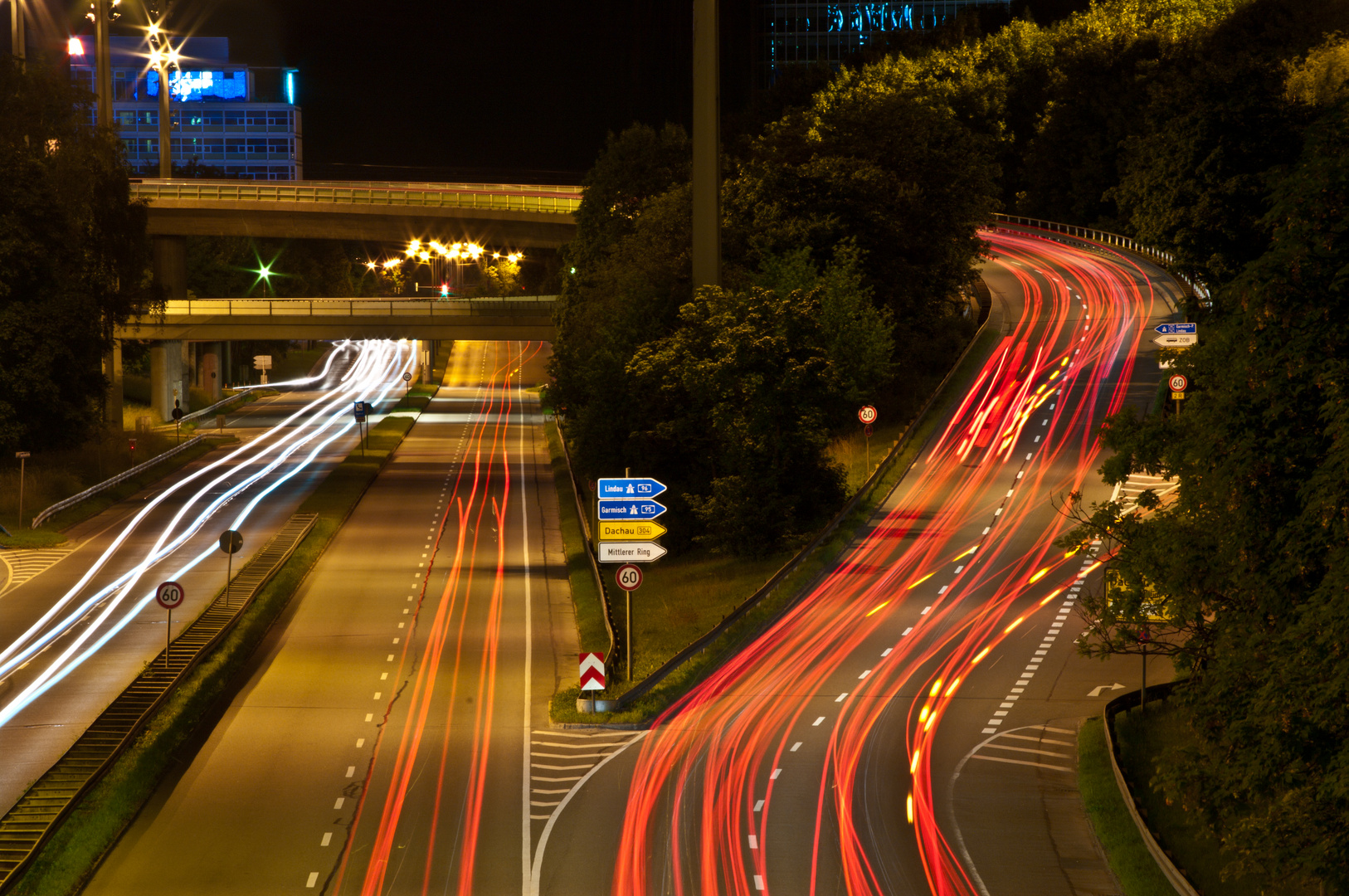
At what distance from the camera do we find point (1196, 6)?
416ft

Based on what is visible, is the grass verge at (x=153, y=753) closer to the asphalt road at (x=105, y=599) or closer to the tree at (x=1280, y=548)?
the asphalt road at (x=105, y=599)

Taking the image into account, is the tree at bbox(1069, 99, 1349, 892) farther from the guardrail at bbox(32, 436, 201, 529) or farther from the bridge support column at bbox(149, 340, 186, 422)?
the bridge support column at bbox(149, 340, 186, 422)

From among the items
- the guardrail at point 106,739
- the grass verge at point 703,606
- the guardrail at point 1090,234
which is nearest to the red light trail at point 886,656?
the grass verge at point 703,606

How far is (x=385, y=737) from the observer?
2800 centimetres

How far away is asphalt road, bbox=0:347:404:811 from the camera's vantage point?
92.5 ft

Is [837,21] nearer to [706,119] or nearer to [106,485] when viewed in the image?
[706,119]

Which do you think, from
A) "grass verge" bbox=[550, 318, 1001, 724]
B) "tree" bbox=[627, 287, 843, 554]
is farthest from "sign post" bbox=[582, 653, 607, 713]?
"tree" bbox=[627, 287, 843, 554]

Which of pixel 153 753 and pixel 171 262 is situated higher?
pixel 171 262

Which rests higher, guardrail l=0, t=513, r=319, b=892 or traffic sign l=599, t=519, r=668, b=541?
traffic sign l=599, t=519, r=668, b=541

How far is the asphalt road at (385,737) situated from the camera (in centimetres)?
2100

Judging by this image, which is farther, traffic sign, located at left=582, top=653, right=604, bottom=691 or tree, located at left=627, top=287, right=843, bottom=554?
tree, located at left=627, top=287, right=843, bottom=554

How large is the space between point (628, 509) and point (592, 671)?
16.1 feet

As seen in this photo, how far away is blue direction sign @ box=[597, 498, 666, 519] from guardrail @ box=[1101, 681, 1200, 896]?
11201mm

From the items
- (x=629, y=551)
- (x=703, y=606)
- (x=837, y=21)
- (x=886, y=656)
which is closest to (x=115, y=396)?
(x=703, y=606)
